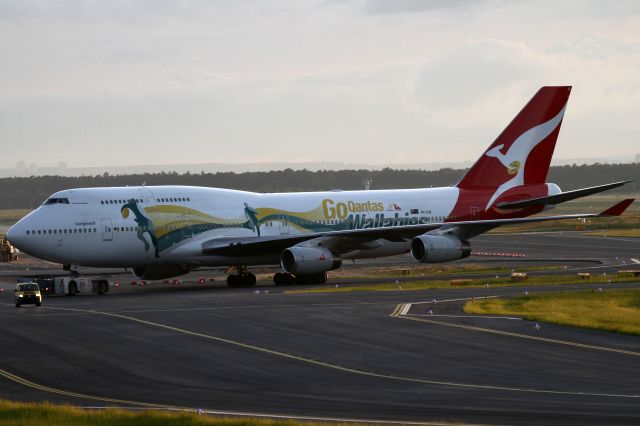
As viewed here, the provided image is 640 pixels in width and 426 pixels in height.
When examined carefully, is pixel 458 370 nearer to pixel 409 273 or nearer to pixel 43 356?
pixel 43 356

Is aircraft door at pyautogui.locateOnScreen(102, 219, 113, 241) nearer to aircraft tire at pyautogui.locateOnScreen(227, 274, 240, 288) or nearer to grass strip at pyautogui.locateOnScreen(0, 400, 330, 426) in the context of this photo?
aircraft tire at pyautogui.locateOnScreen(227, 274, 240, 288)

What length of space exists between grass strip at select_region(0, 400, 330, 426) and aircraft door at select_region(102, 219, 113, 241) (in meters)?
35.9

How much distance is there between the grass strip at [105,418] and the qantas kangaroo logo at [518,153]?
49.9 m

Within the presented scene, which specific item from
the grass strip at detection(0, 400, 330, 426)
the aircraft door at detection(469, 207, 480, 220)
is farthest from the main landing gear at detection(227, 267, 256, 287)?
the grass strip at detection(0, 400, 330, 426)

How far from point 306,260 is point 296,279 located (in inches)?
182

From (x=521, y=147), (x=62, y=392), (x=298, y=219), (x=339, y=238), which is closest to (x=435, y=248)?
(x=339, y=238)

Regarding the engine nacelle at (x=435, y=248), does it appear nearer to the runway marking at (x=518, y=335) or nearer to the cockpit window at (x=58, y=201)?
the runway marking at (x=518, y=335)

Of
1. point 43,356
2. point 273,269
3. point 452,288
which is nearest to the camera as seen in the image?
point 43,356

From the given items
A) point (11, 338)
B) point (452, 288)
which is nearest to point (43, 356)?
point (11, 338)

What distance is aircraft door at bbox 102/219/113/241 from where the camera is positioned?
6544 cm

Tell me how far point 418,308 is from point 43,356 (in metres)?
19.1

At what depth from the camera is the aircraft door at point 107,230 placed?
215ft

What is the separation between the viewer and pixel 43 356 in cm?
4069

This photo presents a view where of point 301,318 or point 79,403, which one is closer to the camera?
point 79,403
